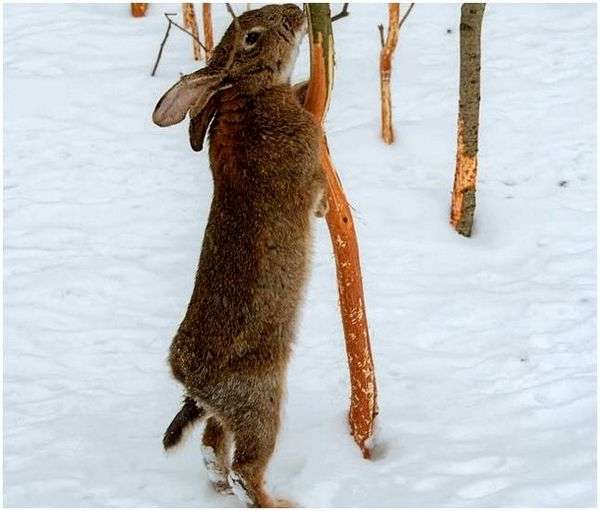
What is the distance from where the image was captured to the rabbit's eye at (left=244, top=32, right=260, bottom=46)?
3887 mm

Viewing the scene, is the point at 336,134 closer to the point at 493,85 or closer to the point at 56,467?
the point at 493,85

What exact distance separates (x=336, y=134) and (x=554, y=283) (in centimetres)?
272

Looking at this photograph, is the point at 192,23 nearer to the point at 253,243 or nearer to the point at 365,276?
the point at 365,276

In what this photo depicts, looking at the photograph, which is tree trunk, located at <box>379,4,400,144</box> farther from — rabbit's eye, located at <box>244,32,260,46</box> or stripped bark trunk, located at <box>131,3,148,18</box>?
stripped bark trunk, located at <box>131,3,148,18</box>

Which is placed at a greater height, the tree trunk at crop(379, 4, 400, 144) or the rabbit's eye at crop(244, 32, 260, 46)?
the rabbit's eye at crop(244, 32, 260, 46)

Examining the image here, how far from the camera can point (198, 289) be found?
12.2ft

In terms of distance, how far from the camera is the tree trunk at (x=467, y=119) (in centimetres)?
591

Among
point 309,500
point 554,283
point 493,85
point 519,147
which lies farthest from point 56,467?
point 493,85

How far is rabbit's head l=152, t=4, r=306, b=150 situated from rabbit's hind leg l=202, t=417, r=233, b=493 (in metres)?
1.36

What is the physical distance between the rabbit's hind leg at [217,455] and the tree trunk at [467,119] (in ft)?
9.96

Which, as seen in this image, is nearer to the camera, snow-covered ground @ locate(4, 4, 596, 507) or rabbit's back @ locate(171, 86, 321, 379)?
rabbit's back @ locate(171, 86, 321, 379)

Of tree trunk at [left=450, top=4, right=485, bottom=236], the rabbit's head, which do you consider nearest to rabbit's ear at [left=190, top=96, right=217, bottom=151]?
→ the rabbit's head

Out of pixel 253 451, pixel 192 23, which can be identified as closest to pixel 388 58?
pixel 192 23

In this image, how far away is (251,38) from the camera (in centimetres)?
390
